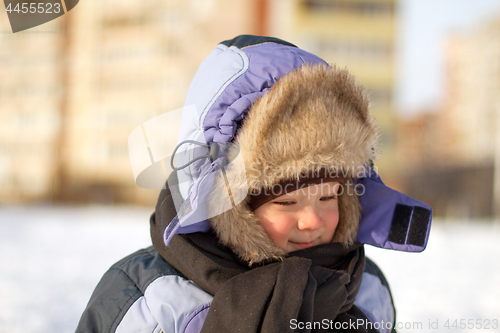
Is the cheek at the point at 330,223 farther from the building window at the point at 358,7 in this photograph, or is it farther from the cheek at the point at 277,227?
the building window at the point at 358,7

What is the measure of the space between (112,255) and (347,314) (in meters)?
3.85

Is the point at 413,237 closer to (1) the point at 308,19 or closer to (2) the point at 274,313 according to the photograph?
(2) the point at 274,313

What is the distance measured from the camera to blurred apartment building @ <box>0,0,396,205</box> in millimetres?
19250

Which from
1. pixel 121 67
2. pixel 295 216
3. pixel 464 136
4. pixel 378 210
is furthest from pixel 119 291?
pixel 464 136

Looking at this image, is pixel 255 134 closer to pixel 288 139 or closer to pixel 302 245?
pixel 288 139

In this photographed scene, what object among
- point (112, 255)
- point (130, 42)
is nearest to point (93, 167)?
point (130, 42)

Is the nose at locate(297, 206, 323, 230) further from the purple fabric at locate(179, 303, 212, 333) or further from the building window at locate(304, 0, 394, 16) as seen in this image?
the building window at locate(304, 0, 394, 16)

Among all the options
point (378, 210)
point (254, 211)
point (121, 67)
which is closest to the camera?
point (254, 211)

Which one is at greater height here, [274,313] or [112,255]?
[274,313]

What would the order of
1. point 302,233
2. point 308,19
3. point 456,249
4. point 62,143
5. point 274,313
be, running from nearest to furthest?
point 274,313 < point 302,233 < point 456,249 < point 308,19 < point 62,143

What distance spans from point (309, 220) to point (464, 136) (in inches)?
1644

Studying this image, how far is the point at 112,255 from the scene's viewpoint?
14.4 ft

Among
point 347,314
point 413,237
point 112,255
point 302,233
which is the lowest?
point 112,255

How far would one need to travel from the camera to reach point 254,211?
1.11m
